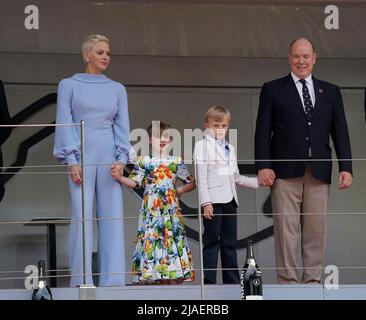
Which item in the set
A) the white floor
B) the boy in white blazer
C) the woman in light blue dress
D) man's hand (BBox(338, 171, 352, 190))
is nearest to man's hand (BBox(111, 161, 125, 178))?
the woman in light blue dress

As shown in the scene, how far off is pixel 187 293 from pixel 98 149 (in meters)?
0.44

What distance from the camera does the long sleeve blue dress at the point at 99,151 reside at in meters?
3.08

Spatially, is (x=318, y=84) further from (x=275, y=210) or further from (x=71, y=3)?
(x=71, y=3)

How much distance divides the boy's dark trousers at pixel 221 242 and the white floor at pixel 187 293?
11 cm

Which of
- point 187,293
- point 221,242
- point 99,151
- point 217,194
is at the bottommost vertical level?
point 187,293

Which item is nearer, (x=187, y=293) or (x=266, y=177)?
(x=187, y=293)

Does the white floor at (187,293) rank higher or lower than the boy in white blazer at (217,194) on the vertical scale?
lower

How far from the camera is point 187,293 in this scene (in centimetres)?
295

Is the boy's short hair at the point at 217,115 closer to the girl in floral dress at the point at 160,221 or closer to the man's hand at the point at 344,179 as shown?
the girl in floral dress at the point at 160,221

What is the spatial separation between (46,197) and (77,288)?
83 centimetres

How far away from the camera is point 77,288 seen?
2.94 meters

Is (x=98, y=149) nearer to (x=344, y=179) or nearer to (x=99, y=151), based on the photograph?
(x=99, y=151)

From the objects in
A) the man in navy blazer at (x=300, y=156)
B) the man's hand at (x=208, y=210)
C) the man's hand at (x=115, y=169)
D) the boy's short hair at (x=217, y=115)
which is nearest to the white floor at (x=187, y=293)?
the man in navy blazer at (x=300, y=156)

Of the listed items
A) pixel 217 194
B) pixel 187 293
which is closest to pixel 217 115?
pixel 217 194
